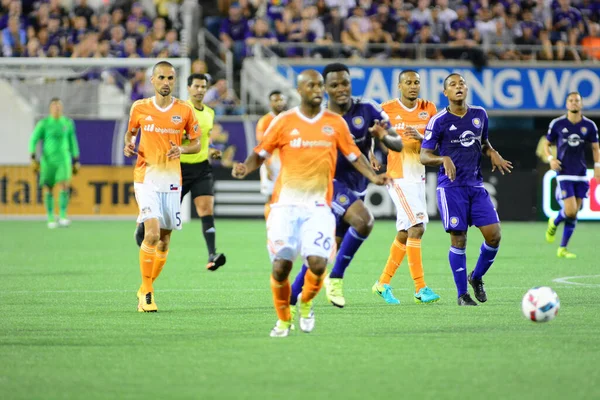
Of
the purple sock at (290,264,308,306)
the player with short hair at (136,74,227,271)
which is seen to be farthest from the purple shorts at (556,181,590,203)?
the purple sock at (290,264,308,306)

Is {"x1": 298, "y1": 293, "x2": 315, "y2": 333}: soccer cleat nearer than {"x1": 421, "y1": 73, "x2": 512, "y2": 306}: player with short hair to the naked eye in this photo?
Yes

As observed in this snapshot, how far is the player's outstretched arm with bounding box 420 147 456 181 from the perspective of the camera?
401 inches

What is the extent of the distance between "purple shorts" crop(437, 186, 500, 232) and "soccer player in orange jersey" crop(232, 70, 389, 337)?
2.28 meters

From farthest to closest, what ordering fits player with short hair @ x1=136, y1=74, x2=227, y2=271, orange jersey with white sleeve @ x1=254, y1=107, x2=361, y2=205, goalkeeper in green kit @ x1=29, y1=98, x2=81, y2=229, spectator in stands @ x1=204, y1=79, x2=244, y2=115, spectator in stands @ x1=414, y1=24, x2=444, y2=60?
spectator in stands @ x1=414, y1=24, x2=444, y2=60, spectator in stands @ x1=204, y1=79, x2=244, y2=115, goalkeeper in green kit @ x1=29, y1=98, x2=81, y2=229, player with short hair @ x1=136, y1=74, x2=227, y2=271, orange jersey with white sleeve @ x1=254, y1=107, x2=361, y2=205

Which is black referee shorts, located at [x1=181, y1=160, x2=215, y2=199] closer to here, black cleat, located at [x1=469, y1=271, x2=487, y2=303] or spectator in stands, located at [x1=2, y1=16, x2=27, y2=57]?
black cleat, located at [x1=469, y1=271, x2=487, y2=303]

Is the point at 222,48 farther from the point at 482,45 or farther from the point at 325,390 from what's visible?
the point at 325,390

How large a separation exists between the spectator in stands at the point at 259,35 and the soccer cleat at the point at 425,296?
1749 centimetres

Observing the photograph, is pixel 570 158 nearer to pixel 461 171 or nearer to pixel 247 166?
pixel 461 171

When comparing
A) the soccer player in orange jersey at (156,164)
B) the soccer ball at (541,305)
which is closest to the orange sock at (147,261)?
the soccer player in orange jersey at (156,164)

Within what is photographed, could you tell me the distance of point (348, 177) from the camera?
9.96 meters

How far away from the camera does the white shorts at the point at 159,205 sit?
10383mm

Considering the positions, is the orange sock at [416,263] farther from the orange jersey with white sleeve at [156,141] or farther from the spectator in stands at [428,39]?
the spectator in stands at [428,39]

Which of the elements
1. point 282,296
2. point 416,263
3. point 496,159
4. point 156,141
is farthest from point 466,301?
point 156,141

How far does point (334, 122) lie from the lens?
8.31 metres
